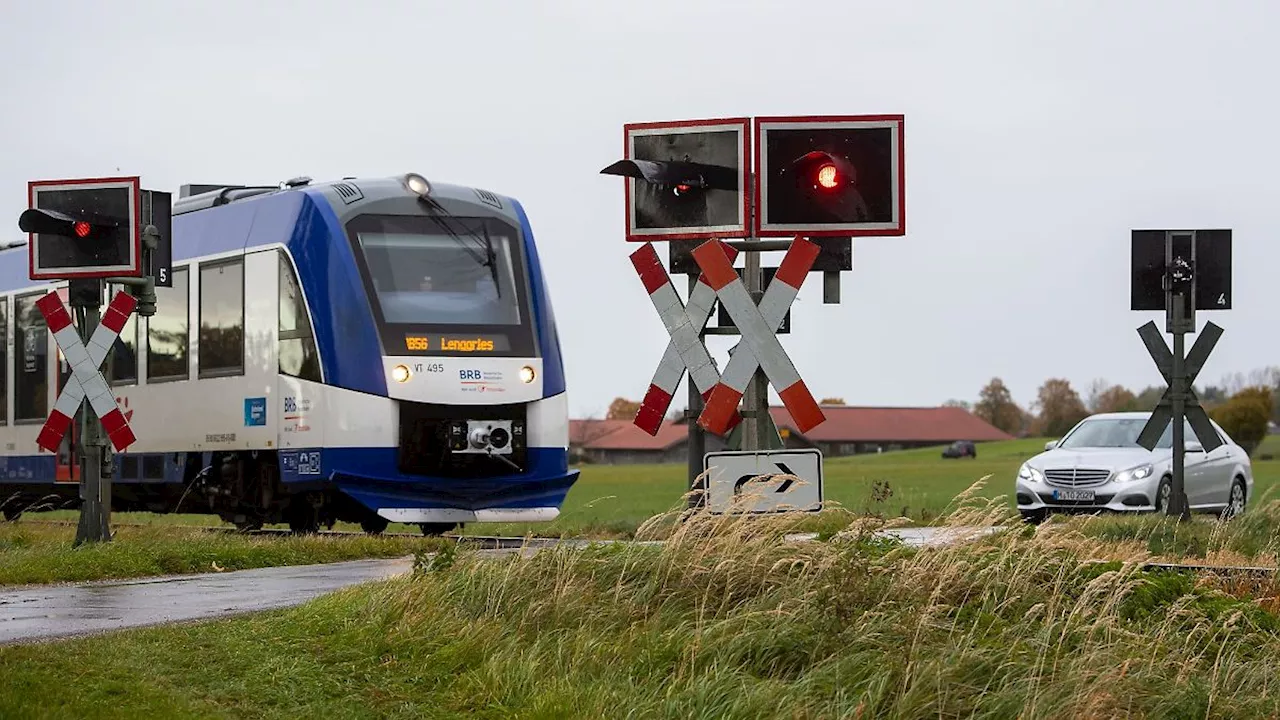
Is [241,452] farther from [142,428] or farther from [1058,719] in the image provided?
[1058,719]

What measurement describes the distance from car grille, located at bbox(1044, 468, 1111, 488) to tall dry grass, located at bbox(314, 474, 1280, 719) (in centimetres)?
1238

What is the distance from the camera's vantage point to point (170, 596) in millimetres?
12445

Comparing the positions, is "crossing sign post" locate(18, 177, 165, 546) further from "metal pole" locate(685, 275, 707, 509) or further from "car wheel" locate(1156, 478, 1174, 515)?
"car wheel" locate(1156, 478, 1174, 515)

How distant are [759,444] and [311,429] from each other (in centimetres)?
877

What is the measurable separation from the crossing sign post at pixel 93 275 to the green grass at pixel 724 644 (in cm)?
657

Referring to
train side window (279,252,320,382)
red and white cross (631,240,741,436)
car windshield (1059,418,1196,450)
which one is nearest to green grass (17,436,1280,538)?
red and white cross (631,240,741,436)

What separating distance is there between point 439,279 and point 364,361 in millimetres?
1260

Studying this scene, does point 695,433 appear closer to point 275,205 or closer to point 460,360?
point 460,360

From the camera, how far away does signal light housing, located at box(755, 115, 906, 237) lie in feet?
36.0

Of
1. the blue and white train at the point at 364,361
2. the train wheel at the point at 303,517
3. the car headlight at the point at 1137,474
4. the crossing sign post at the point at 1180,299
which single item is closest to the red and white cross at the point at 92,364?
the blue and white train at the point at 364,361

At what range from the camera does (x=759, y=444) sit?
36.8ft

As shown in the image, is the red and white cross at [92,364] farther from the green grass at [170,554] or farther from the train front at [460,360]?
the train front at [460,360]

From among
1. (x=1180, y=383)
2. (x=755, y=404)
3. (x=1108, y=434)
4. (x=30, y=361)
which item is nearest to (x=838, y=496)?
(x=1108, y=434)

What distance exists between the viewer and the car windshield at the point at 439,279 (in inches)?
754
